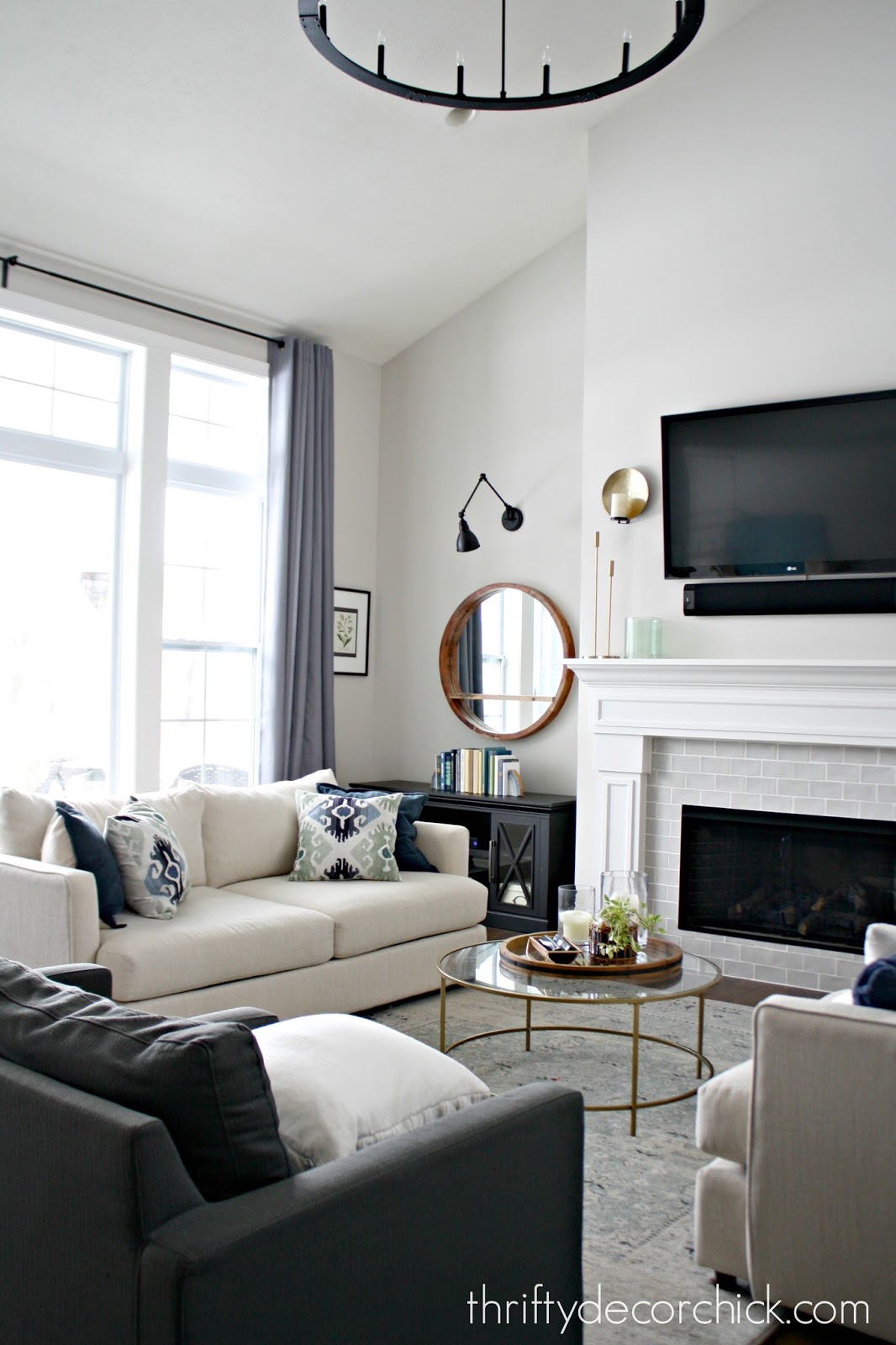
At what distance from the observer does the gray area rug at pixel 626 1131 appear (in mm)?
2111

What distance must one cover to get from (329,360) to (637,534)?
2.08 meters

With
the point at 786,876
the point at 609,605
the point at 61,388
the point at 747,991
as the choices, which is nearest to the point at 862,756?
the point at 786,876

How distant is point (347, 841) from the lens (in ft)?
13.8

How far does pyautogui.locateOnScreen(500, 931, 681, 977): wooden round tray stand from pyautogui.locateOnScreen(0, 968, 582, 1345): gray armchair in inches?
53.7

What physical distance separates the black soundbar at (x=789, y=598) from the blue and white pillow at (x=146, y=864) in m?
2.30

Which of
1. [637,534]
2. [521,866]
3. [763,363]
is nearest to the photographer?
[763,363]

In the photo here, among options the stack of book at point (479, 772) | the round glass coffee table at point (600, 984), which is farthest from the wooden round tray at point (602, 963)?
the stack of book at point (479, 772)

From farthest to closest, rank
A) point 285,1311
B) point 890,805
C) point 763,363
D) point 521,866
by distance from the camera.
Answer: point 521,866
point 763,363
point 890,805
point 285,1311

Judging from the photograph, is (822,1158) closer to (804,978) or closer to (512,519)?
(804,978)

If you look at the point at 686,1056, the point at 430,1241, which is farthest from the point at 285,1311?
the point at 686,1056

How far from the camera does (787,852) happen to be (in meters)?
4.55

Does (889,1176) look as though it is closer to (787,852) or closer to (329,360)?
(787,852)

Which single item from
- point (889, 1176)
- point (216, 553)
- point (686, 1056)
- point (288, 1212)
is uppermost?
point (216, 553)

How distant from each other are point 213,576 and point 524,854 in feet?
6.70
